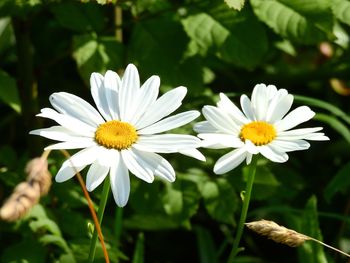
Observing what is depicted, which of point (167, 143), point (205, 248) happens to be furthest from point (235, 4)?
point (205, 248)

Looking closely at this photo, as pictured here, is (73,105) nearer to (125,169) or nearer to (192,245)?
(125,169)

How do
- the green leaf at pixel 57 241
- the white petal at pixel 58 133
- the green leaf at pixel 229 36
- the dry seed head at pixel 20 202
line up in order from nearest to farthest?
1. the dry seed head at pixel 20 202
2. the white petal at pixel 58 133
3. the green leaf at pixel 57 241
4. the green leaf at pixel 229 36

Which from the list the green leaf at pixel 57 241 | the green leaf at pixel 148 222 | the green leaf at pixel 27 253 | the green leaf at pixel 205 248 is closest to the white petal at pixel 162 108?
the green leaf at pixel 57 241

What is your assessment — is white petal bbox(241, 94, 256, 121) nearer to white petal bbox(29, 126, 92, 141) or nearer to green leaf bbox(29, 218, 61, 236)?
white petal bbox(29, 126, 92, 141)

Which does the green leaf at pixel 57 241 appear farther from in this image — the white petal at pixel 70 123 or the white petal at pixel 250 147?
the white petal at pixel 250 147

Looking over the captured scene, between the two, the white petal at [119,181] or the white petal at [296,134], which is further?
the white petal at [296,134]

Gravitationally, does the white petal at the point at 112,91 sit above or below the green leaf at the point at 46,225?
above

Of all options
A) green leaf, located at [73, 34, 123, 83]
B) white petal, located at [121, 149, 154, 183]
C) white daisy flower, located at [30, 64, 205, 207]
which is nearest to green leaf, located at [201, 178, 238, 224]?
green leaf, located at [73, 34, 123, 83]

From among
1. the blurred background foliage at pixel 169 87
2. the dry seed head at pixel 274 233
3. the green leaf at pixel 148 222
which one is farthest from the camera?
the green leaf at pixel 148 222
